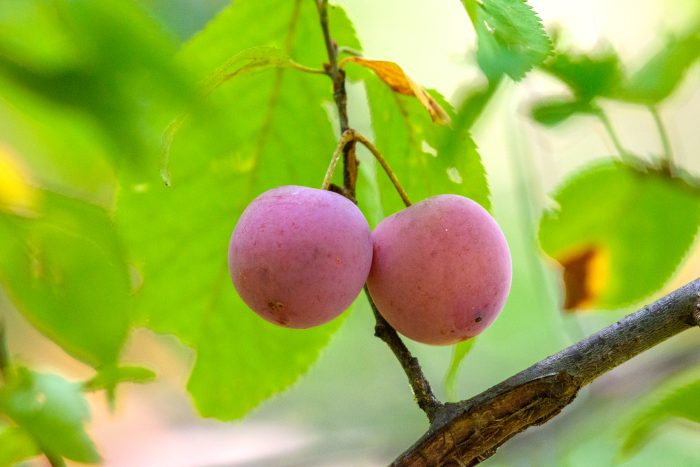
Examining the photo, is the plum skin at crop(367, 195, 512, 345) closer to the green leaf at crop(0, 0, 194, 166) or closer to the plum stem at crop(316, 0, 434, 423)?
the plum stem at crop(316, 0, 434, 423)

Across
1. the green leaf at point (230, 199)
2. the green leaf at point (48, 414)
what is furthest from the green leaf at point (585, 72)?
the green leaf at point (48, 414)

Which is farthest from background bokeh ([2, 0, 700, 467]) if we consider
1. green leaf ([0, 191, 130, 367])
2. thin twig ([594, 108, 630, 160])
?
green leaf ([0, 191, 130, 367])

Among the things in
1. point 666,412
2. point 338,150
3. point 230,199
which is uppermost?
point 230,199

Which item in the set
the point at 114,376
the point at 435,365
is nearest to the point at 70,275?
the point at 114,376

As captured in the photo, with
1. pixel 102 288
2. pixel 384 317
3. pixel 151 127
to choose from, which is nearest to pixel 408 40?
pixel 384 317

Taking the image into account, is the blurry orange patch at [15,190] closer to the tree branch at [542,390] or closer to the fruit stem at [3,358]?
the fruit stem at [3,358]

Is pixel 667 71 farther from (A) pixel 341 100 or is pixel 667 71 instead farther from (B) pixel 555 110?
(A) pixel 341 100

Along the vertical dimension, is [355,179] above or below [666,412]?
above
